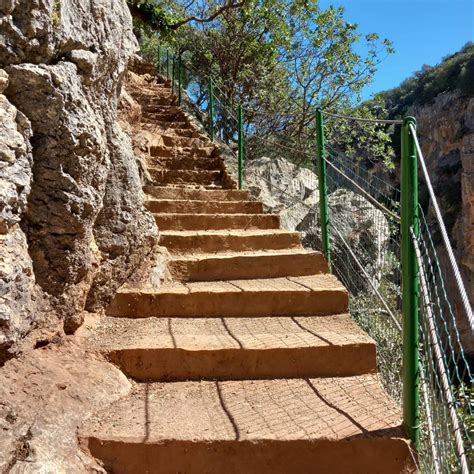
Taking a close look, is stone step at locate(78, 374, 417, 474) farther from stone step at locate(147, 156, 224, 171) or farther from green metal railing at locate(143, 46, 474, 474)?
stone step at locate(147, 156, 224, 171)

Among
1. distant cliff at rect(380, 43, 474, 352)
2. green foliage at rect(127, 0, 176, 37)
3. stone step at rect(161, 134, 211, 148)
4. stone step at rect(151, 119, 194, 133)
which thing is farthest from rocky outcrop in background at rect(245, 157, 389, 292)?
distant cliff at rect(380, 43, 474, 352)

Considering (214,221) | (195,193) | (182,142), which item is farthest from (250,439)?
(182,142)

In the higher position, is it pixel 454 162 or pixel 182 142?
pixel 454 162

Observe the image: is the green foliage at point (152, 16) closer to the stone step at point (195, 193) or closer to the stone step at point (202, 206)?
the stone step at point (195, 193)

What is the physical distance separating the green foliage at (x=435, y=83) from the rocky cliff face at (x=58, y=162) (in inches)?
997

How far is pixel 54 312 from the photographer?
293 centimetres

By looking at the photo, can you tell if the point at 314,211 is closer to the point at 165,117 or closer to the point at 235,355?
the point at 165,117

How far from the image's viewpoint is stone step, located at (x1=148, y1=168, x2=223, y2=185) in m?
6.37

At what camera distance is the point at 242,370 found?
10.0ft

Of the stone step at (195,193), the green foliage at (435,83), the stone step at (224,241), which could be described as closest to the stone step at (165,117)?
the stone step at (195,193)

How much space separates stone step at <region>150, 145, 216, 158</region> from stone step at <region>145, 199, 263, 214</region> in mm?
1588

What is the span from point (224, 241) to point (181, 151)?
2647 millimetres

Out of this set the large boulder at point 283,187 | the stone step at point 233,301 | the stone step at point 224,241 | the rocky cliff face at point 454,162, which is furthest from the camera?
the rocky cliff face at point 454,162

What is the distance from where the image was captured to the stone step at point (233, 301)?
3.70m
